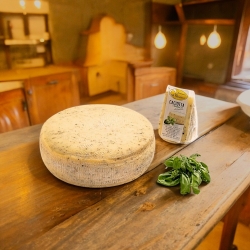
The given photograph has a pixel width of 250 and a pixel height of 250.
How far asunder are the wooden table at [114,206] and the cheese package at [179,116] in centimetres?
4

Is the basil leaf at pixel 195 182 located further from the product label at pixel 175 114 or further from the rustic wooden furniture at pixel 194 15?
the rustic wooden furniture at pixel 194 15

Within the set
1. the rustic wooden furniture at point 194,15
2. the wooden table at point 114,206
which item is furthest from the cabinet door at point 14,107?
the rustic wooden furniture at point 194,15

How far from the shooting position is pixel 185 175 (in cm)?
64

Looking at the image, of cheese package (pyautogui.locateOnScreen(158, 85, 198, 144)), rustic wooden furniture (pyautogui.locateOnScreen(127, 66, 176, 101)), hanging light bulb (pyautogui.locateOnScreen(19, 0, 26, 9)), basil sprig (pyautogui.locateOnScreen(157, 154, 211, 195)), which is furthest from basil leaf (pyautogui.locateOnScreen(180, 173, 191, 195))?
hanging light bulb (pyautogui.locateOnScreen(19, 0, 26, 9))

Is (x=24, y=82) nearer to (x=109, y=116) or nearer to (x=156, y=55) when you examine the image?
(x=109, y=116)

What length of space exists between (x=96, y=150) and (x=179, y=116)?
0.34 meters

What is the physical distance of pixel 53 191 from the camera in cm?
63

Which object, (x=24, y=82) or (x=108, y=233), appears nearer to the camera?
(x=108, y=233)

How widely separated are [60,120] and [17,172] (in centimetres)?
21

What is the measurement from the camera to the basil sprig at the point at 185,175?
2.05 feet

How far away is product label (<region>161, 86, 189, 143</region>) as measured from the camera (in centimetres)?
81

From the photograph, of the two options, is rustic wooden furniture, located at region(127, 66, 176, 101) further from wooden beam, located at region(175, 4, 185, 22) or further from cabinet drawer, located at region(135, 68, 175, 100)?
wooden beam, located at region(175, 4, 185, 22)

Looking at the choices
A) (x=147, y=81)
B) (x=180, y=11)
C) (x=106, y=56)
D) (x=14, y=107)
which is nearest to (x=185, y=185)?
(x=14, y=107)

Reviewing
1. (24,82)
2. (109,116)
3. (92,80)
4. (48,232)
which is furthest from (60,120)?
(92,80)
